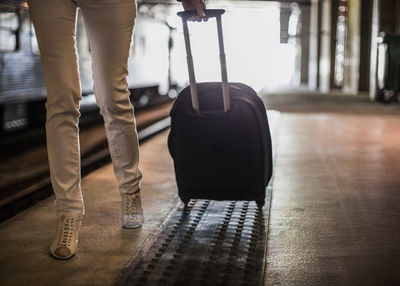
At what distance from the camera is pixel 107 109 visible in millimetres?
2523

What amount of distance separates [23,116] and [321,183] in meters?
4.37

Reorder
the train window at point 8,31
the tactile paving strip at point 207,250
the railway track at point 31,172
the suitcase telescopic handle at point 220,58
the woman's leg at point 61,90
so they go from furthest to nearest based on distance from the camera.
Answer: the train window at point 8,31
the railway track at point 31,172
the suitcase telescopic handle at point 220,58
the woman's leg at point 61,90
the tactile paving strip at point 207,250

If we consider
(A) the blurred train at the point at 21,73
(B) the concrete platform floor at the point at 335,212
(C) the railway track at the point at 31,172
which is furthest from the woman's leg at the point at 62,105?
(A) the blurred train at the point at 21,73

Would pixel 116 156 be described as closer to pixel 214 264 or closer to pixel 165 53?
pixel 214 264

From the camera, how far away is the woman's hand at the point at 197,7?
256 centimetres

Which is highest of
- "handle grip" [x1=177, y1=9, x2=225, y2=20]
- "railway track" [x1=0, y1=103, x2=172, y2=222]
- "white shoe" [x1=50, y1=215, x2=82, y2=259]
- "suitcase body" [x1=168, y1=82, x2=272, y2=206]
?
"handle grip" [x1=177, y1=9, x2=225, y2=20]

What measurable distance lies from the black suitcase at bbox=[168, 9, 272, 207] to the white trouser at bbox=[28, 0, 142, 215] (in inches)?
10.6

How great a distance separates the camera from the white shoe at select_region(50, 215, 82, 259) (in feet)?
7.45

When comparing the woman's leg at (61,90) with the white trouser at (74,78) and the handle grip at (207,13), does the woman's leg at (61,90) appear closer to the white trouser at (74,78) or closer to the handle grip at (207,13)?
the white trouser at (74,78)

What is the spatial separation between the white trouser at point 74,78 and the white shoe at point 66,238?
3 centimetres

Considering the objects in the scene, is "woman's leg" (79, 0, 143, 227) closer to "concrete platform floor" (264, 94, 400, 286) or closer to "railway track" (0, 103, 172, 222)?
"concrete platform floor" (264, 94, 400, 286)

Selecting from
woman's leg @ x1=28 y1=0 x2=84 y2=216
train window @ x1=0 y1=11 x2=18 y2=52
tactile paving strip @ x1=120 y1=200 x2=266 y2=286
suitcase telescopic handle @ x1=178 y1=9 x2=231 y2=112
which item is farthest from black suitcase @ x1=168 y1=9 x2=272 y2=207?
train window @ x1=0 y1=11 x2=18 y2=52

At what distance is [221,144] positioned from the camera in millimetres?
2691

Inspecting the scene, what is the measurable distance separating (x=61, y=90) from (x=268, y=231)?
112 cm
